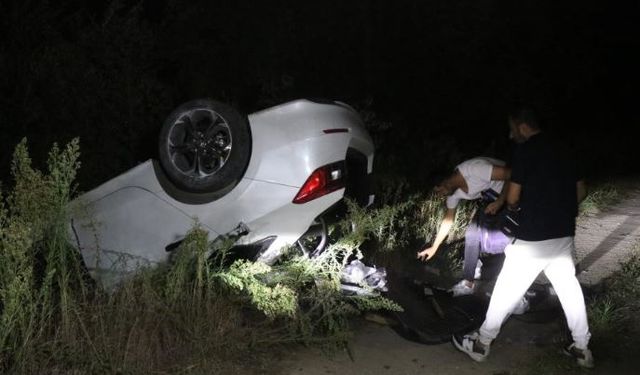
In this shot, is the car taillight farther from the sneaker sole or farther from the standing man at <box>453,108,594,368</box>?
the sneaker sole

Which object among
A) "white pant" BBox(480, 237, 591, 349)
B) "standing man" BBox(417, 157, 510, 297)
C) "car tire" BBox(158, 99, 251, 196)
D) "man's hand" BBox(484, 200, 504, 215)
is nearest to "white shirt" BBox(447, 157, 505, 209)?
"standing man" BBox(417, 157, 510, 297)

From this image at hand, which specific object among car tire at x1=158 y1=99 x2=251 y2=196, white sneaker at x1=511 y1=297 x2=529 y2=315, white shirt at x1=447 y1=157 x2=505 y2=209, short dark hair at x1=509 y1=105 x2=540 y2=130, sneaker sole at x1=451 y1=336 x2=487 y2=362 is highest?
car tire at x1=158 y1=99 x2=251 y2=196

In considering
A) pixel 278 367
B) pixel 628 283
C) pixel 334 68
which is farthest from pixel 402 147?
pixel 278 367

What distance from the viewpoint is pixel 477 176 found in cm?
545

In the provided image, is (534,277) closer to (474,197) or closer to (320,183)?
(474,197)

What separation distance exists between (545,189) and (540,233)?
0.27 meters

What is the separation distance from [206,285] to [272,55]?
22.9 ft

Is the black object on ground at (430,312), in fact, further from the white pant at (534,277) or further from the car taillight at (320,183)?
the car taillight at (320,183)

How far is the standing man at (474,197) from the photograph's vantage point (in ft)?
17.8

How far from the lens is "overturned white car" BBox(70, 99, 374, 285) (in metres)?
4.67

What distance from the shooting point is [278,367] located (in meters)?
4.26

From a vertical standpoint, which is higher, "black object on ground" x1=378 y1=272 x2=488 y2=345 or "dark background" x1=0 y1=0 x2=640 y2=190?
"dark background" x1=0 y1=0 x2=640 y2=190

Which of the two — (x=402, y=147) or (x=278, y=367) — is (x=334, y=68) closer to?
(x=402, y=147)

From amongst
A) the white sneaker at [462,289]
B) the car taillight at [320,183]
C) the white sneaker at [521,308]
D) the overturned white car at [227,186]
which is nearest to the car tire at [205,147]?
the overturned white car at [227,186]
